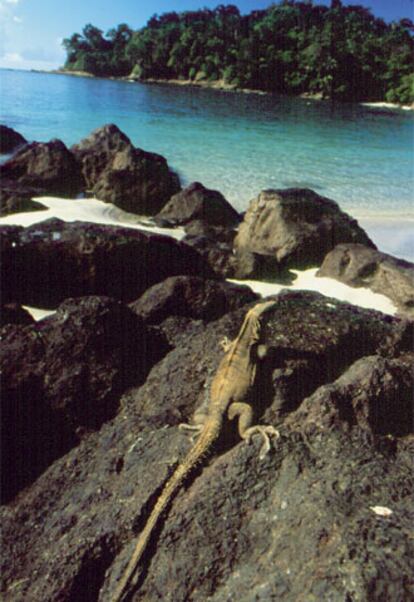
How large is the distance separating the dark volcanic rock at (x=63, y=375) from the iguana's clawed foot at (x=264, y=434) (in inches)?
52.5

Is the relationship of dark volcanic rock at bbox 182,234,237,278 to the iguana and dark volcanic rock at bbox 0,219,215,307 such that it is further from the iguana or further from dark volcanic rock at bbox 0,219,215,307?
the iguana

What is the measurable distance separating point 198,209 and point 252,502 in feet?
30.4

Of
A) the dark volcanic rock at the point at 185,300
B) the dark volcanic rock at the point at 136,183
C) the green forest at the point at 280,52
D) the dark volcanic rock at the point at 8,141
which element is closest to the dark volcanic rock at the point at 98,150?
the dark volcanic rock at the point at 136,183

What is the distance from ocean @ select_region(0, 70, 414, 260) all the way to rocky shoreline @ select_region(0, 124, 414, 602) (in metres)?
7.25

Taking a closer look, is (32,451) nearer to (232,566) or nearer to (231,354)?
(231,354)

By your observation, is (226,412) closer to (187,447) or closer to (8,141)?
(187,447)

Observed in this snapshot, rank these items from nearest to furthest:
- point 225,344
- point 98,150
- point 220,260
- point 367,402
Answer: point 367,402 < point 225,344 < point 220,260 < point 98,150

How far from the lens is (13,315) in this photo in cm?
546

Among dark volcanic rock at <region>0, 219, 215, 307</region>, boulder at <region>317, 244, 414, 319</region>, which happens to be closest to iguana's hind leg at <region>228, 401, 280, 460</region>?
dark volcanic rock at <region>0, 219, 215, 307</region>

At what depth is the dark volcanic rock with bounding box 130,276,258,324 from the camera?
5.58 m

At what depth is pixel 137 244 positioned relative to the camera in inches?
276

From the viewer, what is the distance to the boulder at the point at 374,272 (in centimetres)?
734

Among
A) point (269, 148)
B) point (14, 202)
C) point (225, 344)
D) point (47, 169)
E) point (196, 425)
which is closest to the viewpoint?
point (196, 425)

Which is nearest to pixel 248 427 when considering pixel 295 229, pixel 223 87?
pixel 295 229
